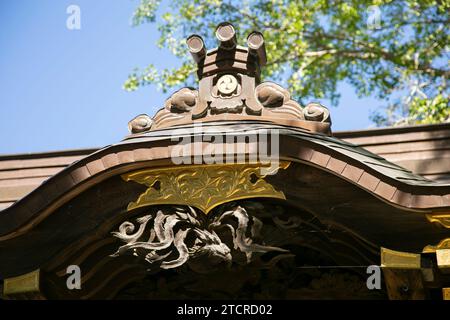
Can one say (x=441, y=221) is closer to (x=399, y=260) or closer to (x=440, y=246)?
(x=440, y=246)

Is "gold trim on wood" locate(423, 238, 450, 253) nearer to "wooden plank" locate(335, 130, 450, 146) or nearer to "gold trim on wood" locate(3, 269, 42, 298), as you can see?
"wooden plank" locate(335, 130, 450, 146)

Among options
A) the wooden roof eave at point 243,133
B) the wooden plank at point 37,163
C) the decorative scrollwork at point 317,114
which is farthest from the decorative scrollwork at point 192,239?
the wooden plank at point 37,163

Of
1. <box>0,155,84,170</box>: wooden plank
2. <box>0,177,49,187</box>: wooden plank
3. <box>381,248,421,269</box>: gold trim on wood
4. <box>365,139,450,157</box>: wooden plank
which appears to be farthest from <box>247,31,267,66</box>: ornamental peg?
<box>0,177,49,187</box>: wooden plank

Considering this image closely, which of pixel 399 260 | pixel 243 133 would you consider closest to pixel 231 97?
pixel 243 133

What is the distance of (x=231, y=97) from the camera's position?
687cm

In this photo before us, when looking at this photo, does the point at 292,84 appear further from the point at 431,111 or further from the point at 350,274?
the point at 350,274

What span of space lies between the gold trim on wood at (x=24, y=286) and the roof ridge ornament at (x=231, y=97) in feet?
4.37

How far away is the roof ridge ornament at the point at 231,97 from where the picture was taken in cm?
679

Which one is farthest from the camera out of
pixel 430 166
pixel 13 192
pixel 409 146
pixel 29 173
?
pixel 29 173

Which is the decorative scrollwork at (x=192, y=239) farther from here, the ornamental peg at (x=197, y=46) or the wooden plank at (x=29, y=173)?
the wooden plank at (x=29, y=173)

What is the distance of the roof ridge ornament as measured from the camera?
6.79 meters

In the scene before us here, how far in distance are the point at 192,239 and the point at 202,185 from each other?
0.37 meters
